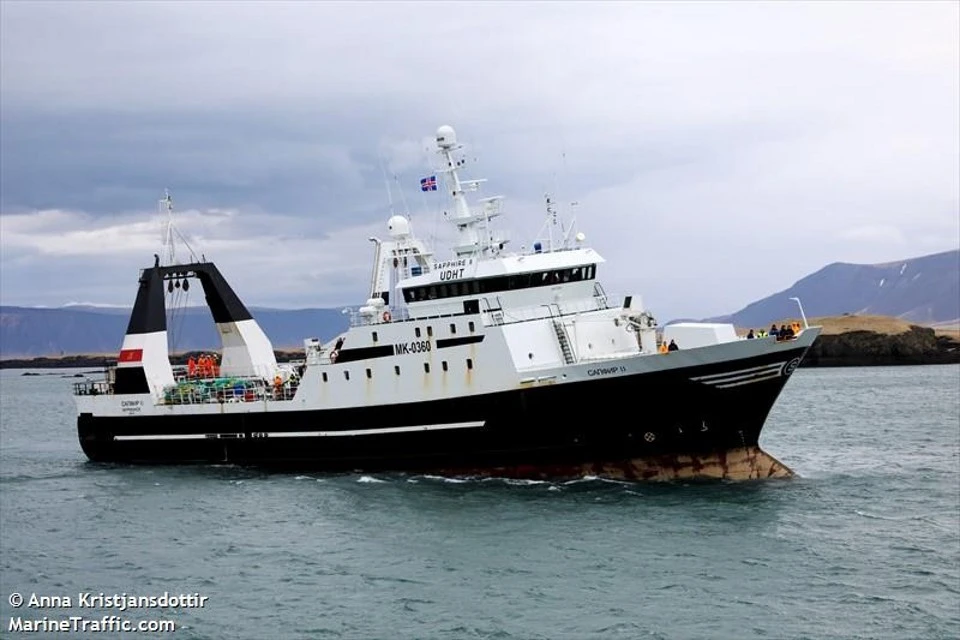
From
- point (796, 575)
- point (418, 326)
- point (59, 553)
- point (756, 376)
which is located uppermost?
point (418, 326)

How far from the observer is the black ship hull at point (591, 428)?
1049 inches

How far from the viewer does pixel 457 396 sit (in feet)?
93.3

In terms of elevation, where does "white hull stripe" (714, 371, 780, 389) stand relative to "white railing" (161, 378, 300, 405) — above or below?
below

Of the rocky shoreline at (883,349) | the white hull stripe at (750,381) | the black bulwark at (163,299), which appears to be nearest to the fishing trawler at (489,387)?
the white hull stripe at (750,381)

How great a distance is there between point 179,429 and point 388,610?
1919 centimetres

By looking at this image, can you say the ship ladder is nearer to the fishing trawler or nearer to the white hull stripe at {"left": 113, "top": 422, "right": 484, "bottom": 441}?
the fishing trawler

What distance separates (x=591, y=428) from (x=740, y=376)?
13.7 ft

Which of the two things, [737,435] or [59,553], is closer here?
[59,553]

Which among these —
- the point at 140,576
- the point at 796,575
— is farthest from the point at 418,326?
the point at 796,575

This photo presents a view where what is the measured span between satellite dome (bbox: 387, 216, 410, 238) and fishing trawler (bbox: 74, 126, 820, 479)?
0.03 m

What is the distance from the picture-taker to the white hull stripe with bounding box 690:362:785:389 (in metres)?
26.5

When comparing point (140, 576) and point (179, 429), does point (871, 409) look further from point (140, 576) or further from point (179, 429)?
point (140, 576)

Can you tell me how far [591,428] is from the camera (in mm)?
27281

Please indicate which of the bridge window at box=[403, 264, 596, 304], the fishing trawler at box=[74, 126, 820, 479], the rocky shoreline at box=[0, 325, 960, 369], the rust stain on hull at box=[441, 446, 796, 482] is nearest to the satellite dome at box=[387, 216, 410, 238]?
the fishing trawler at box=[74, 126, 820, 479]
